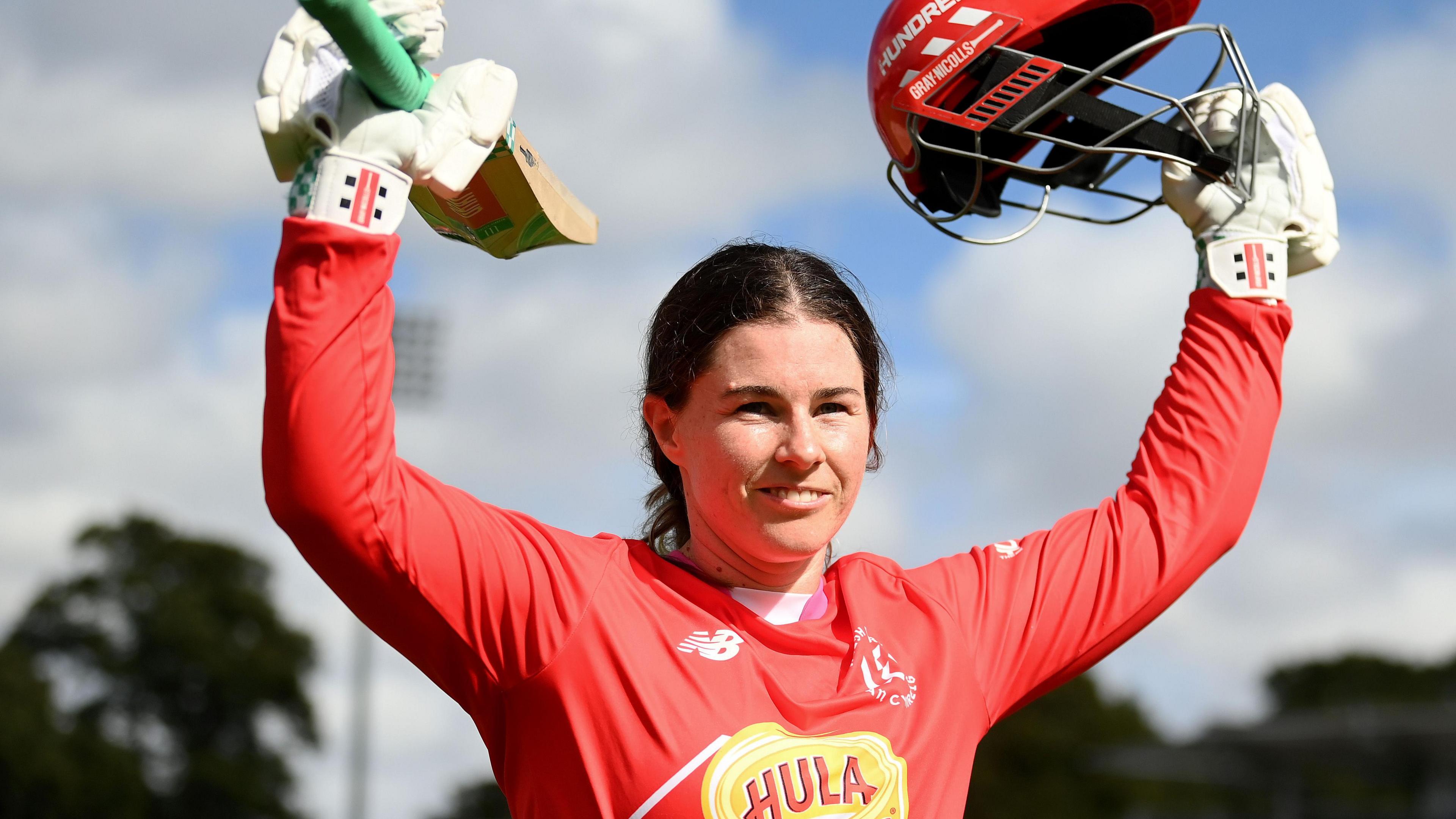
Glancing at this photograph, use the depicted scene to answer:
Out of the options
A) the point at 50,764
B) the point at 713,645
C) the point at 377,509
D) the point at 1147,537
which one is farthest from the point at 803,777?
the point at 50,764

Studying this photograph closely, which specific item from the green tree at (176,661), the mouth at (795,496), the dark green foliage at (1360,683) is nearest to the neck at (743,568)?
the mouth at (795,496)

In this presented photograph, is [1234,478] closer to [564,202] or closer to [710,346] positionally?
[710,346]

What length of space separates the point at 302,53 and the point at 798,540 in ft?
3.98

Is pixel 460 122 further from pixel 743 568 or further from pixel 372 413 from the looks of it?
pixel 743 568

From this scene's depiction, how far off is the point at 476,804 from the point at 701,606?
1999 inches

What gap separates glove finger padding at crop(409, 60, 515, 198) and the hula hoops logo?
1.07 m

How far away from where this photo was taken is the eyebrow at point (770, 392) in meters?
2.66

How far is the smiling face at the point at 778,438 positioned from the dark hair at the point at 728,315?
39 millimetres

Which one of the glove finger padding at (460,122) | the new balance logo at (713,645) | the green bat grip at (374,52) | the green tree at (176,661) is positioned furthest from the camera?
the green tree at (176,661)

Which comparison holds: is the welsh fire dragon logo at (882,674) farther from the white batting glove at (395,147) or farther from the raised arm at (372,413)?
the white batting glove at (395,147)

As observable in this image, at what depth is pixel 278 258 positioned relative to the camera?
2.22m

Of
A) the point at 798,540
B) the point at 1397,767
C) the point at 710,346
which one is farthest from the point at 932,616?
the point at 1397,767

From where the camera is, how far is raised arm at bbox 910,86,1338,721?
9.82 ft

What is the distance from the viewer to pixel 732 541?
2764mm
